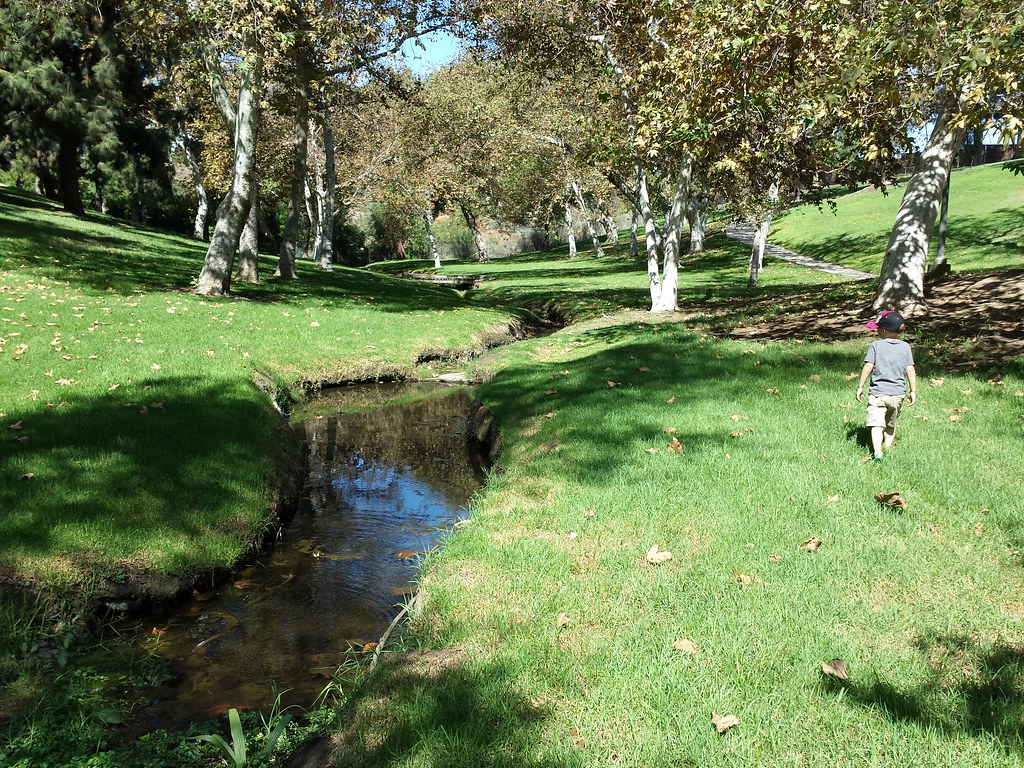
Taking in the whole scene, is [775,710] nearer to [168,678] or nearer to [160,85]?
[168,678]

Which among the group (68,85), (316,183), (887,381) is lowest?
(887,381)

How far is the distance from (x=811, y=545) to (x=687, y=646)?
1717 mm

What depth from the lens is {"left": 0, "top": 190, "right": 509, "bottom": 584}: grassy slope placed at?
20.3 feet

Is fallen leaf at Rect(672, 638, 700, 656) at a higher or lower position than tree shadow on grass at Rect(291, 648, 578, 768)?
higher

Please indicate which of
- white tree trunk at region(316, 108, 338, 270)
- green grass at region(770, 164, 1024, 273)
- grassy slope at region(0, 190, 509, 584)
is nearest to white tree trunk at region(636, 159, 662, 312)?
grassy slope at region(0, 190, 509, 584)

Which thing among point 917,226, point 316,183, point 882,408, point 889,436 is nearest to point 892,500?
point 882,408

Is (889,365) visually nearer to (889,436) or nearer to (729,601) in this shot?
(889,436)

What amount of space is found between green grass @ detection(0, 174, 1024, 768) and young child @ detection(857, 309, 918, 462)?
0.26 m

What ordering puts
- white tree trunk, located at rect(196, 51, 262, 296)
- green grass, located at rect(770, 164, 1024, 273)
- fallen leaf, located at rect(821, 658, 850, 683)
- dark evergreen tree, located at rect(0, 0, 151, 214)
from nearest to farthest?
fallen leaf, located at rect(821, 658, 850, 683)
white tree trunk, located at rect(196, 51, 262, 296)
green grass, located at rect(770, 164, 1024, 273)
dark evergreen tree, located at rect(0, 0, 151, 214)

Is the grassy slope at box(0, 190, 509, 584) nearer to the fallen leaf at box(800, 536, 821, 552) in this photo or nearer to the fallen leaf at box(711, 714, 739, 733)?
the fallen leaf at box(711, 714, 739, 733)

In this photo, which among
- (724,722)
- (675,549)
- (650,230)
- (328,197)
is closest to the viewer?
(724,722)

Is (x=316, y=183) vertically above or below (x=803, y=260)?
above

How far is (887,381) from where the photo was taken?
23.1ft

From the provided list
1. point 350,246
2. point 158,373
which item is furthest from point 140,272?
point 350,246
